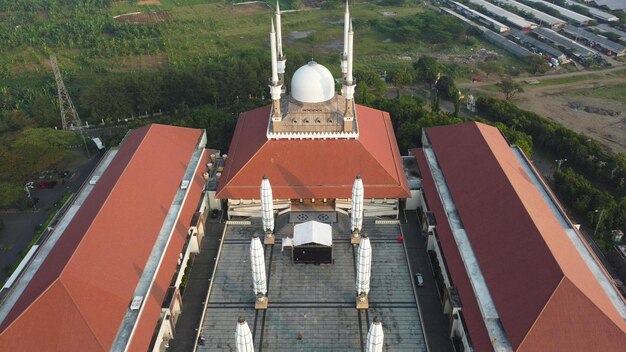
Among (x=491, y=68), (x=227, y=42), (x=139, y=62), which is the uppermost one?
(x=491, y=68)

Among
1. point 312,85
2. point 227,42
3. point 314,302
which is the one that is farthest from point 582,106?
point 227,42

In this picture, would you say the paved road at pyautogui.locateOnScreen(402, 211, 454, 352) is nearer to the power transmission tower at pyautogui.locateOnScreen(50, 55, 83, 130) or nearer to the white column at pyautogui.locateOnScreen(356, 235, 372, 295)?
the white column at pyautogui.locateOnScreen(356, 235, 372, 295)

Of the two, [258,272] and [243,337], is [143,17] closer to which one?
[258,272]

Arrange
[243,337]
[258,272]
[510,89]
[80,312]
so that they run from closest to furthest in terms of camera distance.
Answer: [243,337] < [80,312] < [258,272] < [510,89]

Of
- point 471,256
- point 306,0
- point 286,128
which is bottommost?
point 306,0

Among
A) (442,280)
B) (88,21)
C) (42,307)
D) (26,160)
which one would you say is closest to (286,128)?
(442,280)

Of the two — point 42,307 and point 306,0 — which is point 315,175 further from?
point 306,0

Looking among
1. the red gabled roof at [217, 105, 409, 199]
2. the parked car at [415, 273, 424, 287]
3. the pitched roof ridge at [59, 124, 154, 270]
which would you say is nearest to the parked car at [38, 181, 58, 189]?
the pitched roof ridge at [59, 124, 154, 270]

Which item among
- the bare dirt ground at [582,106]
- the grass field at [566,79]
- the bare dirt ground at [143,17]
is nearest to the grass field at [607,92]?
the bare dirt ground at [582,106]
